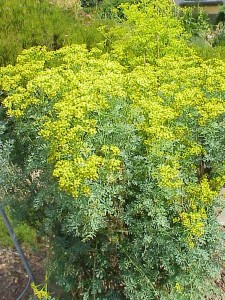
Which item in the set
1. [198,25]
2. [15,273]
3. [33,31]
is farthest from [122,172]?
[198,25]

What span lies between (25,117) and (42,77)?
10.4 inches

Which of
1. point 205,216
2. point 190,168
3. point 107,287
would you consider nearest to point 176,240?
point 205,216

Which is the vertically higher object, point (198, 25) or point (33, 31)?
point (33, 31)

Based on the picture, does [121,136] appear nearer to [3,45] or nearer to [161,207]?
[161,207]

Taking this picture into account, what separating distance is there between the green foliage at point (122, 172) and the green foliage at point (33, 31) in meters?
2.09

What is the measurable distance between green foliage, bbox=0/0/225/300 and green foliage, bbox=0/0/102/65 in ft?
6.85

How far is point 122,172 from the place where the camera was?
2006mm

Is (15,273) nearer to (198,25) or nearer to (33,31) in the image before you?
(33,31)

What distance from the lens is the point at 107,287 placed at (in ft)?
7.95

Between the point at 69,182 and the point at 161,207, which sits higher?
the point at 69,182

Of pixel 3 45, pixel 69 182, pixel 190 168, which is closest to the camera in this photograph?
pixel 69 182

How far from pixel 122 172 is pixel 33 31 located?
3319mm

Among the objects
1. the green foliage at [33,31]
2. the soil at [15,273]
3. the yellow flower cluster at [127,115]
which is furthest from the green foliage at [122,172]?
the green foliage at [33,31]

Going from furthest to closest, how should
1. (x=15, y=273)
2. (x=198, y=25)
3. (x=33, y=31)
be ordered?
(x=198, y=25) < (x=33, y=31) < (x=15, y=273)
